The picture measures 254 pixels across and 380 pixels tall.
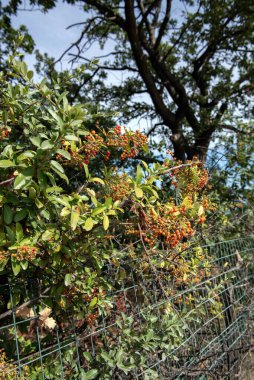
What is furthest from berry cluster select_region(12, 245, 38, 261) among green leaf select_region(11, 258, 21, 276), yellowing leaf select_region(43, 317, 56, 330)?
yellowing leaf select_region(43, 317, 56, 330)

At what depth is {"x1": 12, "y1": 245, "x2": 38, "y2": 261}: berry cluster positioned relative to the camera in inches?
55.6

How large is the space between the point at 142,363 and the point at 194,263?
0.73 m

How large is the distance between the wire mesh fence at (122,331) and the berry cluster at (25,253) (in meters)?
0.21

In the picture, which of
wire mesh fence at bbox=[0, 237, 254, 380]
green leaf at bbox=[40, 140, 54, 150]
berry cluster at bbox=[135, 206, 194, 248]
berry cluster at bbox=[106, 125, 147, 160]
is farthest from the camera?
berry cluster at bbox=[106, 125, 147, 160]

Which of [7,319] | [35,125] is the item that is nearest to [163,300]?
[7,319]

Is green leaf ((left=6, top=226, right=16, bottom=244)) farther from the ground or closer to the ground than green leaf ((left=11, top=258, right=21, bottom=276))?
farther from the ground

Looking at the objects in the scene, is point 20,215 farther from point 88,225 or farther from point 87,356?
point 87,356

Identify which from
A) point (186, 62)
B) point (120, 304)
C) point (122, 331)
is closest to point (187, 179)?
point (120, 304)

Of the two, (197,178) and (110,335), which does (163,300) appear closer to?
(110,335)

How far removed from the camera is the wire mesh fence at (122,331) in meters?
1.74

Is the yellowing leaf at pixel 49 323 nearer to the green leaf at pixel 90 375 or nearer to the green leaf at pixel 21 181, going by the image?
the green leaf at pixel 90 375

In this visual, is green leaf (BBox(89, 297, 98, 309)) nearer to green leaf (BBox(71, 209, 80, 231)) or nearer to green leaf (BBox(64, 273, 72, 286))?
green leaf (BBox(64, 273, 72, 286))

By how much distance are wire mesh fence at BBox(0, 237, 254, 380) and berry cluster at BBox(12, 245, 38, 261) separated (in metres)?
0.21

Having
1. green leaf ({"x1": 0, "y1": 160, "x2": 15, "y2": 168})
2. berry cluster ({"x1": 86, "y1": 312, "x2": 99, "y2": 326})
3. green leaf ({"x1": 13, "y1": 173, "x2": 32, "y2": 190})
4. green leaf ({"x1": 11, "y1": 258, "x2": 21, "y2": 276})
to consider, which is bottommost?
berry cluster ({"x1": 86, "y1": 312, "x2": 99, "y2": 326})
